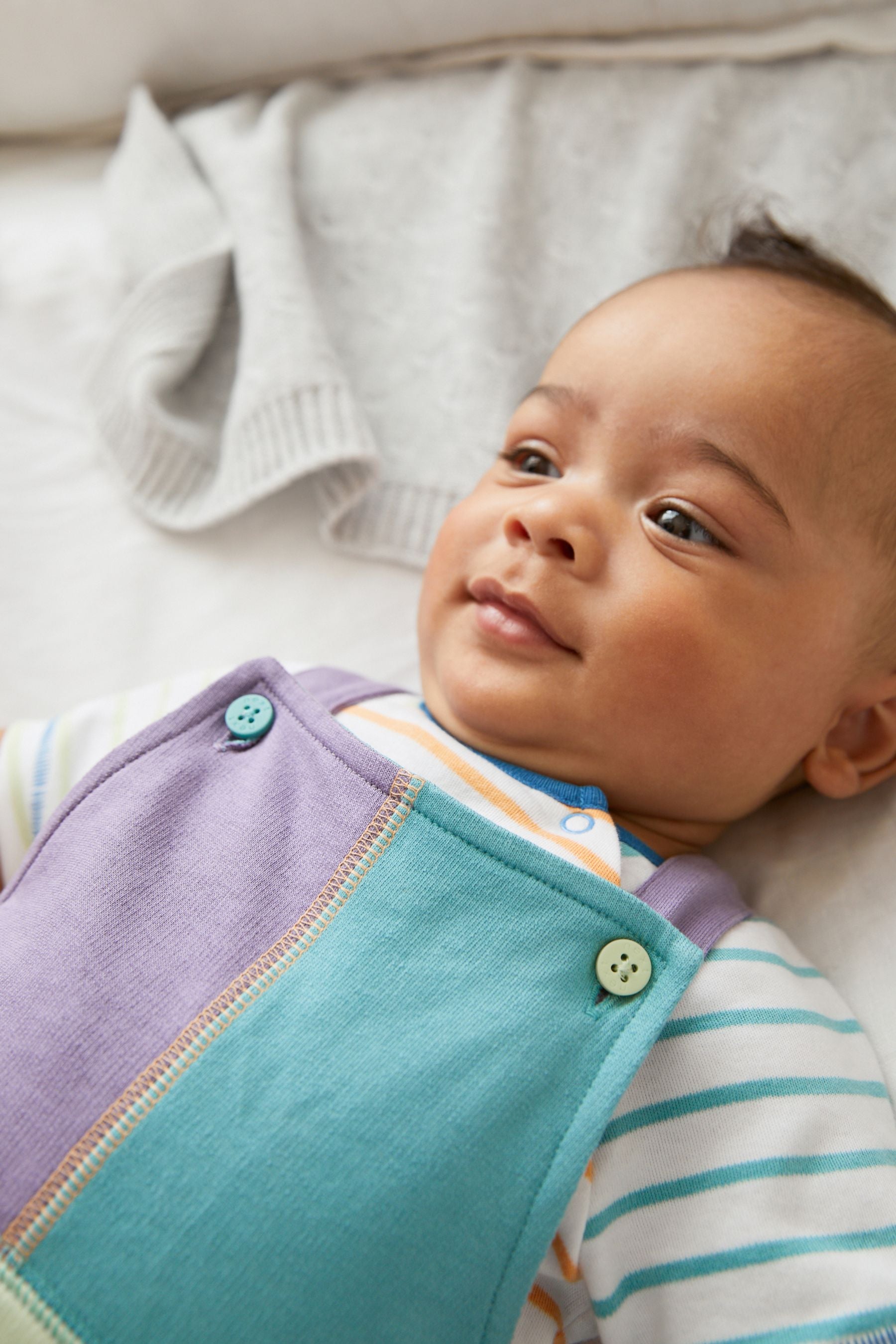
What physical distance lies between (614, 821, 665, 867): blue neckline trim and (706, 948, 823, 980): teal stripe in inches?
4.2

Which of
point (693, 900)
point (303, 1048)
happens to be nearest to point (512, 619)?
point (693, 900)

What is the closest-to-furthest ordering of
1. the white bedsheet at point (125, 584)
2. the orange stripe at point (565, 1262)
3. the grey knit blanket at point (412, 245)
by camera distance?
Answer: 1. the orange stripe at point (565, 1262)
2. the white bedsheet at point (125, 584)
3. the grey knit blanket at point (412, 245)

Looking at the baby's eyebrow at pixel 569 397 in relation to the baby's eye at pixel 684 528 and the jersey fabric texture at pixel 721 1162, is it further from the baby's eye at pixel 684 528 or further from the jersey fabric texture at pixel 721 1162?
the jersey fabric texture at pixel 721 1162

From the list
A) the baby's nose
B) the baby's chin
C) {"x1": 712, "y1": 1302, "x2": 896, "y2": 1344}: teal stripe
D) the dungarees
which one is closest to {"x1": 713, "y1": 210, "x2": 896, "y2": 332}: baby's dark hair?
the baby's nose

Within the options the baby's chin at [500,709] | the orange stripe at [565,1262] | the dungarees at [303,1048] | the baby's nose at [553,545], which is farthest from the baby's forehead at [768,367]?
the orange stripe at [565,1262]

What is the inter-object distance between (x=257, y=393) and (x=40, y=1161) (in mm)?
861

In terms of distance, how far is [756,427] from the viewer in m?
0.92

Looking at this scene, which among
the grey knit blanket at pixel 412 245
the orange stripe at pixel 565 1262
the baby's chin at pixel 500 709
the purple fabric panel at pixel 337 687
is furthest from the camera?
the grey knit blanket at pixel 412 245

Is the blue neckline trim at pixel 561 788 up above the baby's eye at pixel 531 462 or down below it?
below

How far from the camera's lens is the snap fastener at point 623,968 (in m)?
0.81

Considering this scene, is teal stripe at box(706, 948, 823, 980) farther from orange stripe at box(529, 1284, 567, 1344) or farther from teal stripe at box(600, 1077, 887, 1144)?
orange stripe at box(529, 1284, 567, 1344)

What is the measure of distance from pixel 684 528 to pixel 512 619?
0.17m

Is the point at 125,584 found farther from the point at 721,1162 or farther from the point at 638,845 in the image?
the point at 721,1162

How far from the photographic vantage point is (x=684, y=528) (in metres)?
0.92
